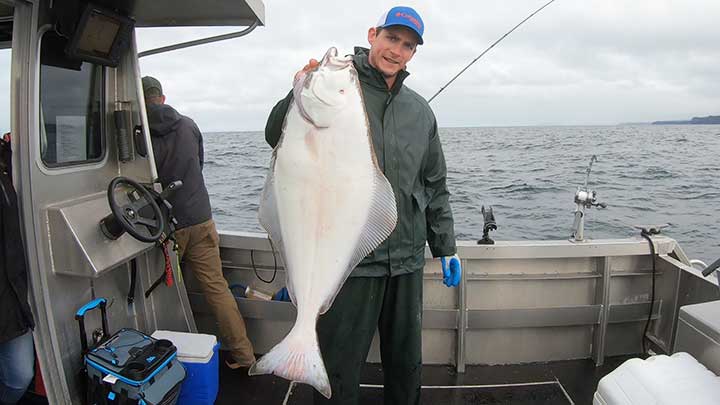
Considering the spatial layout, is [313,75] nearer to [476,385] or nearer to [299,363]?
[299,363]

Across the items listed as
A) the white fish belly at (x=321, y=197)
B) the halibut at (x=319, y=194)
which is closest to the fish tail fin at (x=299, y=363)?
the halibut at (x=319, y=194)

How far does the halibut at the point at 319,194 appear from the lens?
177cm

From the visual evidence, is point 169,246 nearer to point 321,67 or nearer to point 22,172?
point 22,172

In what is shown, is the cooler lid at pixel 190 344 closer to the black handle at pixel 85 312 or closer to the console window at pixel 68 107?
the black handle at pixel 85 312

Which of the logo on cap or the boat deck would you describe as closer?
the logo on cap

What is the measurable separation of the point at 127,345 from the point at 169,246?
2.66 ft

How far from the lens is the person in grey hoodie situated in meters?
3.49

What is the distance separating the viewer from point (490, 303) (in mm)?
3709

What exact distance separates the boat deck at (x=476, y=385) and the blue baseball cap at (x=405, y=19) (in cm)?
235

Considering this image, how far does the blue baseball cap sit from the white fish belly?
1.98ft

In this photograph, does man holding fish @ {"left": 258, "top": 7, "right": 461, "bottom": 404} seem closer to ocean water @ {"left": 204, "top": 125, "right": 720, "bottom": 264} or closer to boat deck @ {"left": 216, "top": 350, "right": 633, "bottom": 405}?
boat deck @ {"left": 216, "top": 350, "right": 633, "bottom": 405}

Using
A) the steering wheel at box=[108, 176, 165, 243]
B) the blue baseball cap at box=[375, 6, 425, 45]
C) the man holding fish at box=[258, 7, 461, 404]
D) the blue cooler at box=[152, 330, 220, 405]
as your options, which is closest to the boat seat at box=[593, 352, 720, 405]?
the man holding fish at box=[258, 7, 461, 404]

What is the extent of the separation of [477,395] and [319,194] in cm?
219

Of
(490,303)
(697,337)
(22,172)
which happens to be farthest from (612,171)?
(22,172)
